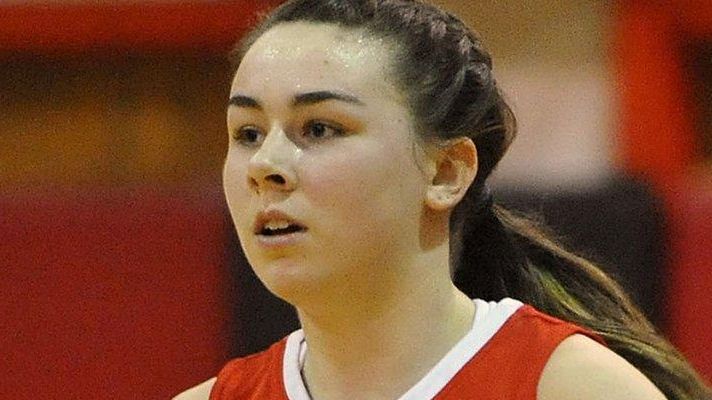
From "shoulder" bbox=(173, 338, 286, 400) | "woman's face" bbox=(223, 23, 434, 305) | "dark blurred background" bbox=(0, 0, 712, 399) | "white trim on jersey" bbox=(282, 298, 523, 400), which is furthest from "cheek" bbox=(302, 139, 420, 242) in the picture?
"dark blurred background" bbox=(0, 0, 712, 399)

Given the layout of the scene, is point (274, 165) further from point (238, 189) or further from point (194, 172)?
point (194, 172)

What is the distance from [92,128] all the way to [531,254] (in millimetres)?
1333

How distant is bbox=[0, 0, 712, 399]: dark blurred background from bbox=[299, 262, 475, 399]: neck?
2.53 feet

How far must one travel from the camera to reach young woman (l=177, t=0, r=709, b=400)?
4.07ft

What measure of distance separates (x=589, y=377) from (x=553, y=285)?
0.88 ft

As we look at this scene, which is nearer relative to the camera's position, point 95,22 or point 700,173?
point 700,173

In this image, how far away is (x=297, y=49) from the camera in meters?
1.28

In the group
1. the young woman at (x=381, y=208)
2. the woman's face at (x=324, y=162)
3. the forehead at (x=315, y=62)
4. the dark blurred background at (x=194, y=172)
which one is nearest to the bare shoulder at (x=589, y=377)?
the young woman at (x=381, y=208)

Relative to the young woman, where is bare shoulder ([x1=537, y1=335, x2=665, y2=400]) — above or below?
below

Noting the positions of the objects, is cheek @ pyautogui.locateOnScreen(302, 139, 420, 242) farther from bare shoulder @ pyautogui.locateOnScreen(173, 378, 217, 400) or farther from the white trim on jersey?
bare shoulder @ pyautogui.locateOnScreen(173, 378, 217, 400)

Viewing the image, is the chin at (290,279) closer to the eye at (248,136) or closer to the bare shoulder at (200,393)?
the eye at (248,136)

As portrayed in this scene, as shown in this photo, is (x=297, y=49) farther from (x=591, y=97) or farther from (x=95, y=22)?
(x=95, y=22)

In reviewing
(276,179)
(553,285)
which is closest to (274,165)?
(276,179)

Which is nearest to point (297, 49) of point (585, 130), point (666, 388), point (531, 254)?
point (531, 254)
